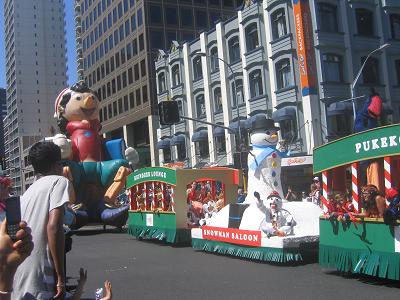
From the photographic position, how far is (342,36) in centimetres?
2883

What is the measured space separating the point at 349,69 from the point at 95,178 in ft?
53.4

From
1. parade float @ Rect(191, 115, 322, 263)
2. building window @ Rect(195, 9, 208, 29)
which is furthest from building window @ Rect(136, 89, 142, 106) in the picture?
parade float @ Rect(191, 115, 322, 263)

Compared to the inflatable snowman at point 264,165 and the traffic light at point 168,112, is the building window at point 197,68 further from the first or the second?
the inflatable snowman at point 264,165

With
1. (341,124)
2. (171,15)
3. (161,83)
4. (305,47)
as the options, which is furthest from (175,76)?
(341,124)

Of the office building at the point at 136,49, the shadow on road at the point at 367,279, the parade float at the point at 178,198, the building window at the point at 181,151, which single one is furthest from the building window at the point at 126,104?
the shadow on road at the point at 367,279

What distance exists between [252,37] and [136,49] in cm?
2003

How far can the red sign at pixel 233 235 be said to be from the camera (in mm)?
11078

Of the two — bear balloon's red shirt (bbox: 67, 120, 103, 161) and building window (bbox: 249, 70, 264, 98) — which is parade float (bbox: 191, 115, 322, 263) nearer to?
bear balloon's red shirt (bbox: 67, 120, 103, 161)

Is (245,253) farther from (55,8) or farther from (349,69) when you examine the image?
(55,8)

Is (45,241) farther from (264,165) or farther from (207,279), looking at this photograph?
(264,165)

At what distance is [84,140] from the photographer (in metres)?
18.7

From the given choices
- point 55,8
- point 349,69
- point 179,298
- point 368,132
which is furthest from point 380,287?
point 55,8

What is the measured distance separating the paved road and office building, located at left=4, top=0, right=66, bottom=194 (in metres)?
110

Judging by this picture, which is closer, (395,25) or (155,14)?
(395,25)
